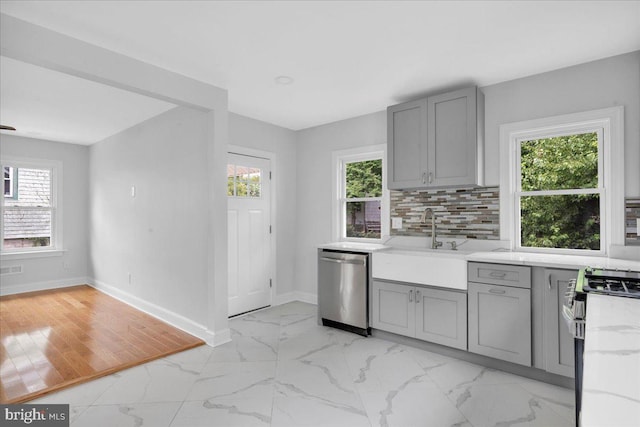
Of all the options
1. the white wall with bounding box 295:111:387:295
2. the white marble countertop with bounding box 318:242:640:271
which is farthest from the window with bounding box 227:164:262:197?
the white marble countertop with bounding box 318:242:640:271

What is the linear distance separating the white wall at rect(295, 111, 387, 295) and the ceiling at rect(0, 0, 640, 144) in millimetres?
822

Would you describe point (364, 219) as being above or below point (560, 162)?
below

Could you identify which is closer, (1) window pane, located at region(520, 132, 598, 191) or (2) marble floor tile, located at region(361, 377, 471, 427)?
(2) marble floor tile, located at region(361, 377, 471, 427)

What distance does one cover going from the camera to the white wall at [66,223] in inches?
215

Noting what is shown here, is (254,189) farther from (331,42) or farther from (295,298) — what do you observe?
(331,42)

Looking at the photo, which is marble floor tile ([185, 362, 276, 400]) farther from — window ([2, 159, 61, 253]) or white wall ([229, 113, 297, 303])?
window ([2, 159, 61, 253])

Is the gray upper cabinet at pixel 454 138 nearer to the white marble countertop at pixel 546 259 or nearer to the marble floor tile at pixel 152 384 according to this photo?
the white marble countertop at pixel 546 259

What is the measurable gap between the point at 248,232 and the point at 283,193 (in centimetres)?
79

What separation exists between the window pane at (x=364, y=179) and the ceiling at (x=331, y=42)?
87cm

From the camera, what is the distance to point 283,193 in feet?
16.0

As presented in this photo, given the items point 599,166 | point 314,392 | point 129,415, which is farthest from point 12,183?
point 599,166

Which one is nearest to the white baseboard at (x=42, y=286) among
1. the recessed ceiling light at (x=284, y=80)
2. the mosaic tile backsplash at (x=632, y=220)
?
the recessed ceiling light at (x=284, y=80)

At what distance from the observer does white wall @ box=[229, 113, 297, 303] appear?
4.60 metres

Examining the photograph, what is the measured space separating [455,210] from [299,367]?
2.14 metres
